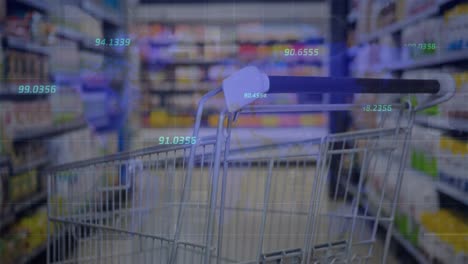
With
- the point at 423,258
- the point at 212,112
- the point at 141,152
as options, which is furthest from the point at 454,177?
the point at 141,152

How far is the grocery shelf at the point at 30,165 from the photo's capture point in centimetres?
185

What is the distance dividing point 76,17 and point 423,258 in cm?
179

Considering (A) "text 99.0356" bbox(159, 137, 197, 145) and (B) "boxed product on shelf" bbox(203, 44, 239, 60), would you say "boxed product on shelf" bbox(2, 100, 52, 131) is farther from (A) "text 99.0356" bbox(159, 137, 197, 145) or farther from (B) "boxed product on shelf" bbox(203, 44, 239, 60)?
(B) "boxed product on shelf" bbox(203, 44, 239, 60)

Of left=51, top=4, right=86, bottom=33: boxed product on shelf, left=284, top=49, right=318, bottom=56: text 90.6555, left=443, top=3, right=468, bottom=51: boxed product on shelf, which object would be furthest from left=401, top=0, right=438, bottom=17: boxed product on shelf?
left=51, top=4, right=86, bottom=33: boxed product on shelf

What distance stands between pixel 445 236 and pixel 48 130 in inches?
67.4

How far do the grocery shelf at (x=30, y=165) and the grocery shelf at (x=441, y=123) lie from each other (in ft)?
5.23

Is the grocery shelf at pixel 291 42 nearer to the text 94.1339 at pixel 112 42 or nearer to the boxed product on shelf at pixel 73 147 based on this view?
the text 94.1339 at pixel 112 42

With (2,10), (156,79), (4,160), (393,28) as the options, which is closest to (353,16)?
(393,28)

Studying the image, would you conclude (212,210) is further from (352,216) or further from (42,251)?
(42,251)

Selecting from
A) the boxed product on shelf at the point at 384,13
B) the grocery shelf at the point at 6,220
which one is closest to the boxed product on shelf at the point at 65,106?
the grocery shelf at the point at 6,220

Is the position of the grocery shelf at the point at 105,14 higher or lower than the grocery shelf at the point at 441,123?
higher

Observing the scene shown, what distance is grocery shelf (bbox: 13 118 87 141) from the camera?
1828 millimetres

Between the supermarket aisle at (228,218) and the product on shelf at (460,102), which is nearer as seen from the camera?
the supermarket aisle at (228,218)

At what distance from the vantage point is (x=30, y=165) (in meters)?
1.89
